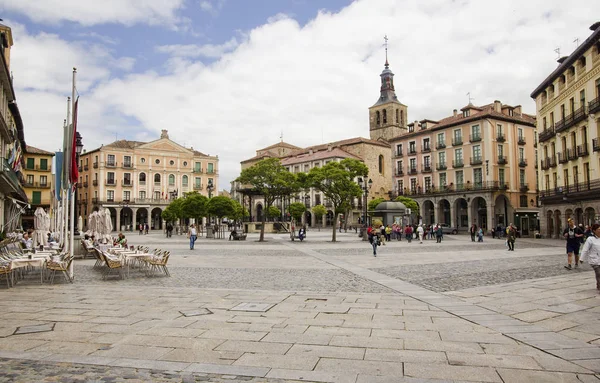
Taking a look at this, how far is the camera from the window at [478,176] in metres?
48.8

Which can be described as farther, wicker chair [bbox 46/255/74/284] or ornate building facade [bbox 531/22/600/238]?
ornate building facade [bbox 531/22/600/238]

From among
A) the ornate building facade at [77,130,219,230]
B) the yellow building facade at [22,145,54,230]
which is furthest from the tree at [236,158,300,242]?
the yellow building facade at [22,145,54,230]

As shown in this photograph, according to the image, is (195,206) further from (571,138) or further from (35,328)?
(35,328)

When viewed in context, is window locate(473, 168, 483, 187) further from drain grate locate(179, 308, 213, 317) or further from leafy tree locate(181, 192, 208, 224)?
drain grate locate(179, 308, 213, 317)

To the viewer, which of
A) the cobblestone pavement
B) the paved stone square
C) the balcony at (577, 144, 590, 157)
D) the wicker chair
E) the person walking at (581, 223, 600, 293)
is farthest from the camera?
the balcony at (577, 144, 590, 157)

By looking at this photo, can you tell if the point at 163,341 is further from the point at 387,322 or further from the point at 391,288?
the point at 391,288

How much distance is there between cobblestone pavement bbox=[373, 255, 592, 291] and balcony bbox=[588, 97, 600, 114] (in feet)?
58.0

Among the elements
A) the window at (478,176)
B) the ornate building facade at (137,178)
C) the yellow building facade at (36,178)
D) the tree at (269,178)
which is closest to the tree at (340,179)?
the tree at (269,178)

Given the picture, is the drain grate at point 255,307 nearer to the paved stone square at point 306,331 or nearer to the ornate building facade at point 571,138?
the paved stone square at point 306,331

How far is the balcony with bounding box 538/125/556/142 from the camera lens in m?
36.0

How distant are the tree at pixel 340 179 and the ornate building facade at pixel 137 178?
37.0 metres

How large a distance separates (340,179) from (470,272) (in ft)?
60.5

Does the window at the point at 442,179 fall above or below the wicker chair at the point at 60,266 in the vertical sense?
above

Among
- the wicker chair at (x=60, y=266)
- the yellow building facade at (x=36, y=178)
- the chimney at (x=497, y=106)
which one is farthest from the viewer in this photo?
the yellow building facade at (x=36, y=178)
